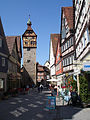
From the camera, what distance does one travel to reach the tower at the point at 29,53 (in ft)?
154

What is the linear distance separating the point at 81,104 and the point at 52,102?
2.27m

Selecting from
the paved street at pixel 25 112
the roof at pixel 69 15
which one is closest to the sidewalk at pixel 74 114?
the paved street at pixel 25 112

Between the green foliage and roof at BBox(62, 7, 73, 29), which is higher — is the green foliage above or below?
below

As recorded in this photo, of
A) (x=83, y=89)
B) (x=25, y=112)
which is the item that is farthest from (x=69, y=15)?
(x=25, y=112)

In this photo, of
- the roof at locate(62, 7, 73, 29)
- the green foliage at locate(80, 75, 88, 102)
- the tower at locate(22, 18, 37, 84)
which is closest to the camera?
the green foliage at locate(80, 75, 88, 102)

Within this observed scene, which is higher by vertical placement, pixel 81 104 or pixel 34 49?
pixel 34 49

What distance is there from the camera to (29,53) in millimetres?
48219

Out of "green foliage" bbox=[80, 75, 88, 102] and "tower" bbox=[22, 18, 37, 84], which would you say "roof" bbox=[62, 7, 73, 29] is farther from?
"tower" bbox=[22, 18, 37, 84]

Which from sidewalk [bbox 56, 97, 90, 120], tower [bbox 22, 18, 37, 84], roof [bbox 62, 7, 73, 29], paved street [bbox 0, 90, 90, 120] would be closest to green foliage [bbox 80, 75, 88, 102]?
paved street [bbox 0, 90, 90, 120]

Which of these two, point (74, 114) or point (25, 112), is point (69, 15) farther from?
point (74, 114)

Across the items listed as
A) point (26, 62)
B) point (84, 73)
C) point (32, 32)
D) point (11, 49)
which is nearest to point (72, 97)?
point (84, 73)

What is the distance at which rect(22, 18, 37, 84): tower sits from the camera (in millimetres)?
47034

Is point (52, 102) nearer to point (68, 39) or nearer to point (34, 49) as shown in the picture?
point (68, 39)

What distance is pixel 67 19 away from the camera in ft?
71.0
